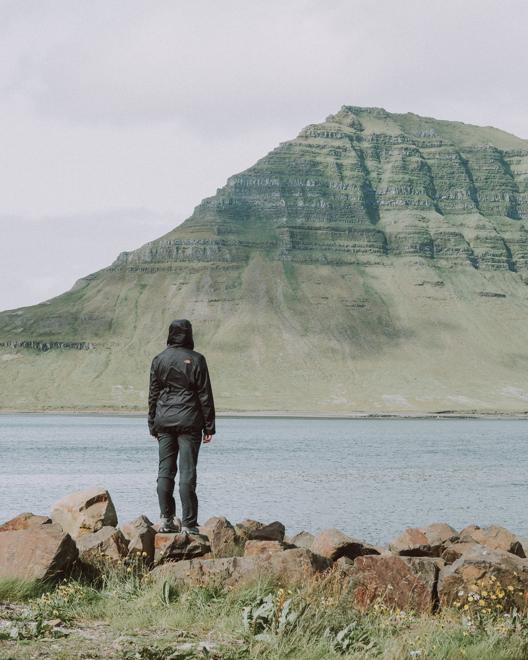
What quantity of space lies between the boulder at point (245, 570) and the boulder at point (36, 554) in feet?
3.26

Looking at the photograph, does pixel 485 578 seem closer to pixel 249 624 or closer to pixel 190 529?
pixel 249 624

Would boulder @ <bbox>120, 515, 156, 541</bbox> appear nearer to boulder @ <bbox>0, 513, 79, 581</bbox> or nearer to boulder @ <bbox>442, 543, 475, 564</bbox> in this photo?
boulder @ <bbox>0, 513, 79, 581</bbox>

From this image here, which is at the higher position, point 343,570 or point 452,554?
point 343,570

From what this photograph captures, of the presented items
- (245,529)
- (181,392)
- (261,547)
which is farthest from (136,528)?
(245,529)

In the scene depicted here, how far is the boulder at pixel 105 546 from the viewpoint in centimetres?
1305

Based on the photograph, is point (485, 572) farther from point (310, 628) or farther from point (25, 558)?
point (25, 558)

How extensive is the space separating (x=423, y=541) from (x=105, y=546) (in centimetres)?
801

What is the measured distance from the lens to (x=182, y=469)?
14695mm

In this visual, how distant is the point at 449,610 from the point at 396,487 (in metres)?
46.4

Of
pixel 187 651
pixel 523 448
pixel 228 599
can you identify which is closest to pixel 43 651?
pixel 187 651

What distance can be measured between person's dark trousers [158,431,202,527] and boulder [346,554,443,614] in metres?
3.07

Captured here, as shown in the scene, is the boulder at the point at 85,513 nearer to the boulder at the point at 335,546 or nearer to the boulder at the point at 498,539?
the boulder at the point at 335,546

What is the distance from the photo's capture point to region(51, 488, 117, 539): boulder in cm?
1780

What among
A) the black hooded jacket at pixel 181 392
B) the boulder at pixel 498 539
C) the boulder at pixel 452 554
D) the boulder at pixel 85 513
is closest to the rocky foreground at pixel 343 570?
the black hooded jacket at pixel 181 392
